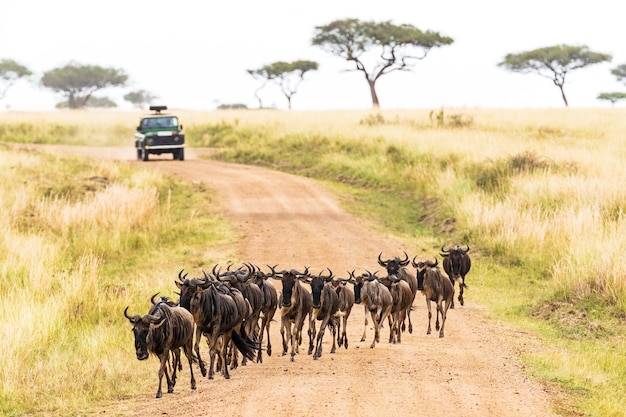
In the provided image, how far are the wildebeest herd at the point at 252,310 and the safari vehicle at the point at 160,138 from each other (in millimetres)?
27113

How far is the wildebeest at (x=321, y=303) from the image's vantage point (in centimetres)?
1077

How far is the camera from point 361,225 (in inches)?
960

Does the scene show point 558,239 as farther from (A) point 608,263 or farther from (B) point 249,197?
(B) point 249,197

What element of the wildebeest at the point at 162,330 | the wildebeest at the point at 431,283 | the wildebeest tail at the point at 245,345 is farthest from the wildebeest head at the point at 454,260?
the wildebeest at the point at 162,330

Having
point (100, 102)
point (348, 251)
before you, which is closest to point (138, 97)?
point (100, 102)

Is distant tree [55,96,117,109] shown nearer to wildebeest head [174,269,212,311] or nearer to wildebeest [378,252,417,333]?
wildebeest [378,252,417,333]

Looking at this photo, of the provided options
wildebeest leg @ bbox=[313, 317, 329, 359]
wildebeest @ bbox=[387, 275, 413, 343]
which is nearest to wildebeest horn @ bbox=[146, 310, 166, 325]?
wildebeest leg @ bbox=[313, 317, 329, 359]

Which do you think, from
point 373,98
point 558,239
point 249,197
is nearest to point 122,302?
point 558,239

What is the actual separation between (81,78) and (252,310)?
9802 cm

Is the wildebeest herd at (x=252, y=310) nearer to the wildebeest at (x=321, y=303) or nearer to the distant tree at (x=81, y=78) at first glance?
the wildebeest at (x=321, y=303)

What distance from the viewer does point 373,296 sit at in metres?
11.7

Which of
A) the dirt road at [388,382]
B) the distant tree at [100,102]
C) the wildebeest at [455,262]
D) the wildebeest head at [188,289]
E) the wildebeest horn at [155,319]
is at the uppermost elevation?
the distant tree at [100,102]

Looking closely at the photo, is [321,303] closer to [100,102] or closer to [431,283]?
[431,283]

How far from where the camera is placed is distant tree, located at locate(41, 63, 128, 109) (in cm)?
10350
